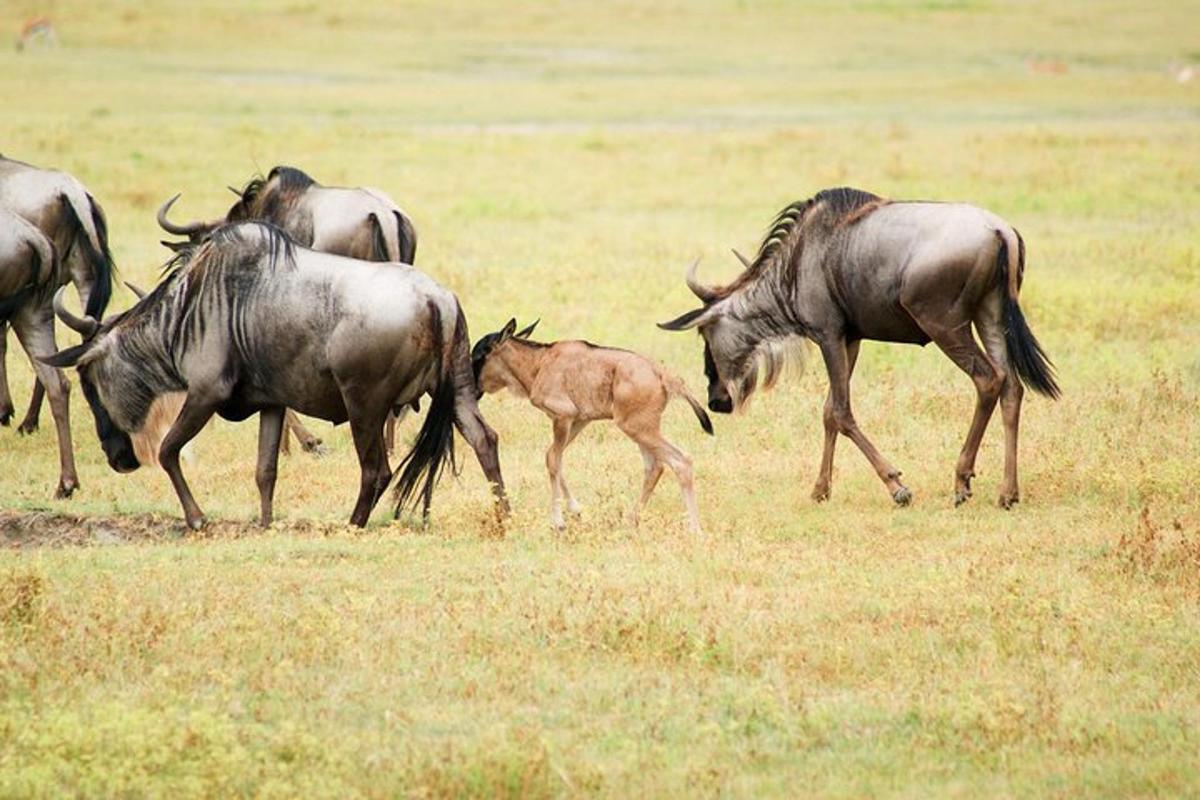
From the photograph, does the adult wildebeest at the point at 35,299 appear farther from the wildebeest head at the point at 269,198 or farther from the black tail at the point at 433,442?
the black tail at the point at 433,442

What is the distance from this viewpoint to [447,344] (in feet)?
33.7

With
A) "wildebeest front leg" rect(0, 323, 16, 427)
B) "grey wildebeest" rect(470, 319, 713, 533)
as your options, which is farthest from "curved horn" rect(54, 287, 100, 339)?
"wildebeest front leg" rect(0, 323, 16, 427)

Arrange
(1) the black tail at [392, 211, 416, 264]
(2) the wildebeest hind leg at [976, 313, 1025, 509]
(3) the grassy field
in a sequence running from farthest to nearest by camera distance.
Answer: (1) the black tail at [392, 211, 416, 264], (2) the wildebeest hind leg at [976, 313, 1025, 509], (3) the grassy field

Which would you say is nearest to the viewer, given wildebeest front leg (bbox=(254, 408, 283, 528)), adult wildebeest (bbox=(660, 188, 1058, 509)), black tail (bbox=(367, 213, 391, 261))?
wildebeest front leg (bbox=(254, 408, 283, 528))

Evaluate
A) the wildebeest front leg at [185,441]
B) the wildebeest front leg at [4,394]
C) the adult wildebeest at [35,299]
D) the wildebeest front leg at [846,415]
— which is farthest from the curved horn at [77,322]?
the wildebeest front leg at [846,415]

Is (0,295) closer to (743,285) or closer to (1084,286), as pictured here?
(743,285)

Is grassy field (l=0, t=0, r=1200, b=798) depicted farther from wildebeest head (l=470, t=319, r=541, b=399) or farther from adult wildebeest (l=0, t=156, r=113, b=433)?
wildebeest head (l=470, t=319, r=541, b=399)

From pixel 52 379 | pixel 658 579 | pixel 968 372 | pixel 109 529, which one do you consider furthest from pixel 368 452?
pixel 968 372

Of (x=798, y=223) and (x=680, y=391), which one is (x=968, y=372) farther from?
(x=680, y=391)

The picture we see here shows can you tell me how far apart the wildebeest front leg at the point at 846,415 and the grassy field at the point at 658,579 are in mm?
224

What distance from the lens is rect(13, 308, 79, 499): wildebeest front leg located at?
38.7 ft

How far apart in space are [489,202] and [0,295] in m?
12.9

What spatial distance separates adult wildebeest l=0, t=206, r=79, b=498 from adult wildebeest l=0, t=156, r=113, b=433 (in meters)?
0.98

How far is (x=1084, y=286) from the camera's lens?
1811cm
